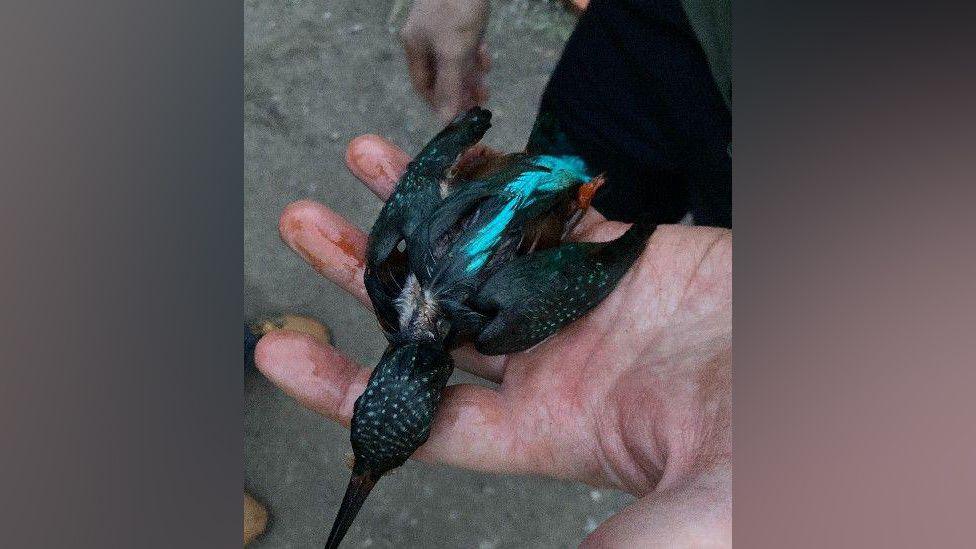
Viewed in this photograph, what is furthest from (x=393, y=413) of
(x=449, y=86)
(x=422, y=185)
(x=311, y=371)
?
(x=449, y=86)

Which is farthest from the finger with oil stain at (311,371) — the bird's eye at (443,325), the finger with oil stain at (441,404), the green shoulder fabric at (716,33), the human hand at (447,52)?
the green shoulder fabric at (716,33)

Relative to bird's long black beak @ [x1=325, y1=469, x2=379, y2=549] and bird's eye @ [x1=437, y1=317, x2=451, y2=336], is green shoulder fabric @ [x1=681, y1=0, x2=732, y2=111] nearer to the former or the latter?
bird's eye @ [x1=437, y1=317, x2=451, y2=336]

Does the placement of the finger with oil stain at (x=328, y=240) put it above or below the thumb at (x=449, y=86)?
below

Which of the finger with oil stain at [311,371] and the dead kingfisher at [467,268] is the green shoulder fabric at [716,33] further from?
the finger with oil stain at [311,371]

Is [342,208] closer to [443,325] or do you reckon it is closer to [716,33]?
[443,325]

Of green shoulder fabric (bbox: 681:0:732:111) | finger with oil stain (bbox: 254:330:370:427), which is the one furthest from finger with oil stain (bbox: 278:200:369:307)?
green shoulder fabric (bbox: 681:0:732:111)
